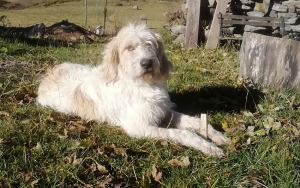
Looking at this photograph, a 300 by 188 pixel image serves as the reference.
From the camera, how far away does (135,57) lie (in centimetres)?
404

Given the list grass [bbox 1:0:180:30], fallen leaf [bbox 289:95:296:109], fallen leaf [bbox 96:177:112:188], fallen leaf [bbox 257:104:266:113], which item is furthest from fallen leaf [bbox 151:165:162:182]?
grass [bbox 1:0:180:30]

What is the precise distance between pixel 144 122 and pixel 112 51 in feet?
2.87

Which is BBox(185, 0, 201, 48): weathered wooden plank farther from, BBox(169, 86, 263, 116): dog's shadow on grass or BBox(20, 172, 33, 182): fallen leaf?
BBox(20, 172, 33, 182): fallen leaf

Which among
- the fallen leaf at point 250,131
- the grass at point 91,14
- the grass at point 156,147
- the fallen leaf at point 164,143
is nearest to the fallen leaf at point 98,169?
the grass at point 156,147

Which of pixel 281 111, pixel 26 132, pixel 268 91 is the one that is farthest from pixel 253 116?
pixel 26 132

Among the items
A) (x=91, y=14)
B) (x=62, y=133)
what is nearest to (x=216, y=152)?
(x=62, y=133)

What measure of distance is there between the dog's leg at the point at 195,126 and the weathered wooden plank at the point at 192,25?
15.7 feet

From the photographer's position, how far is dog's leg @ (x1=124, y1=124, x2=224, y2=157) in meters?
3.42

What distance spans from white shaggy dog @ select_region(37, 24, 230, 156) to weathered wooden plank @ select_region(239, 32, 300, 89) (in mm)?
1696

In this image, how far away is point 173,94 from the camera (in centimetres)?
530

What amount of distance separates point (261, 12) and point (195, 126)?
5.98 metres

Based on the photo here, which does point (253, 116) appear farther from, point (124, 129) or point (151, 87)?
point (124, 129)

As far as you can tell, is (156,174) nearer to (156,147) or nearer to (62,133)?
(156,147)

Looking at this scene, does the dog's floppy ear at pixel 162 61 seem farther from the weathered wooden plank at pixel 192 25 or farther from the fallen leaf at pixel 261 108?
the weathered wooden plank at pixel 192 25
